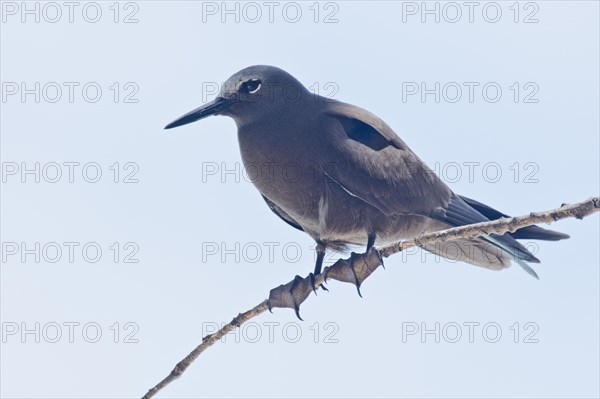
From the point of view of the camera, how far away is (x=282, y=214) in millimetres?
7816

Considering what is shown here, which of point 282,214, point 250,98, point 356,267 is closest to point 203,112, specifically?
point 250,98

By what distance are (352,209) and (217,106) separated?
1.46 meters

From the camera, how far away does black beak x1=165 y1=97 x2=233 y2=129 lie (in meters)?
7.42

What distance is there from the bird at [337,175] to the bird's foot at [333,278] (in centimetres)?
79

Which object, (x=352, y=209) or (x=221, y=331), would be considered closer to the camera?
(x=221, y=331)

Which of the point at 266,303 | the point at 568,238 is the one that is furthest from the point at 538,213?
the point at 568,238

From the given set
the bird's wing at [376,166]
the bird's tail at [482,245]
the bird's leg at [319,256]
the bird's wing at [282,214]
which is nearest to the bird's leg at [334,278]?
the bird's leg at [319,256]

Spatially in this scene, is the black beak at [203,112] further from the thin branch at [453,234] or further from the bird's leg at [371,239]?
the thin branch at [453,234]

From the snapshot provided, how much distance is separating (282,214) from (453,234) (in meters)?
3.12

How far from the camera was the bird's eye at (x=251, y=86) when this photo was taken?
24.3ft

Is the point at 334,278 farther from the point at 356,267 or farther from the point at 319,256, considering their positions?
the point at 319,256

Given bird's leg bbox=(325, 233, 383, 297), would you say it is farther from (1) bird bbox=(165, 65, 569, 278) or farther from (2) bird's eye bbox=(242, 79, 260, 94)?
(2) bird's eye bbox=(242, 79, 260, 94)

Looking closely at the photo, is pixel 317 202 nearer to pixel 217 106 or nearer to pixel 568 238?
pixel 217 106

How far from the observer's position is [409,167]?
25.6 ft
